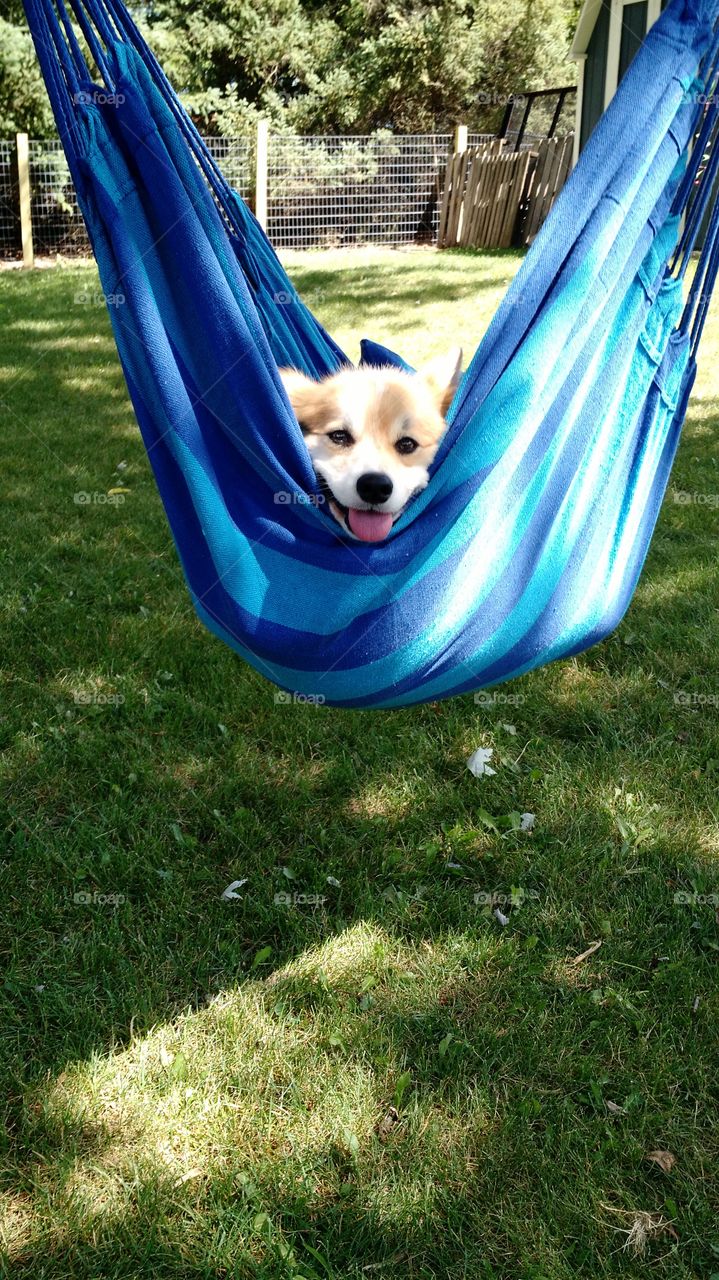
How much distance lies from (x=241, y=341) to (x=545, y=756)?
4.29ft

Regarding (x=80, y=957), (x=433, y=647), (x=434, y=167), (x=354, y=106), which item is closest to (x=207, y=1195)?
(x=80, y=957)

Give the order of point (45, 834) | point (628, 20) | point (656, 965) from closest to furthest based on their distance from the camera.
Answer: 1. point (656, 965)
2. point (45, 834)
3. point (628, 20)

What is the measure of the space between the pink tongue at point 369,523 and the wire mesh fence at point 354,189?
402 inches

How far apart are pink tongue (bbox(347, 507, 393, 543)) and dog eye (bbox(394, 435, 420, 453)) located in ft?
0.80

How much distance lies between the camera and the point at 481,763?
8.05 feet

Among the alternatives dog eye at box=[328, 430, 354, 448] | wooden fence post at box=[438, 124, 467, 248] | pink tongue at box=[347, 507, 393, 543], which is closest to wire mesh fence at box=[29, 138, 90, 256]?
wooden fence post at box=[438, 124, 467, 248]

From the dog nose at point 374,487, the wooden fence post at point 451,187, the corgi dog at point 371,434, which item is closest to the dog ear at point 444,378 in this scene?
the corgi dog at point 371,434

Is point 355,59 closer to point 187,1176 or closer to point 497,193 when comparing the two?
point 497,193

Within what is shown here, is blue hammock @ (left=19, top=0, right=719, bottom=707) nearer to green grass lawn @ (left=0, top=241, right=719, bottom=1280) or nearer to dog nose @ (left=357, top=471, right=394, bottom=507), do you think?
dog nose @ (left=357, top=471, right=394, bottom=507)

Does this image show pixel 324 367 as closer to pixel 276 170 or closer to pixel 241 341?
pixel 241 341

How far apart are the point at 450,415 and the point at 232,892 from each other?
106 cm

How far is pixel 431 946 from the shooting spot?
78.0 inches

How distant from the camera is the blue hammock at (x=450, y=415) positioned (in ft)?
5.22

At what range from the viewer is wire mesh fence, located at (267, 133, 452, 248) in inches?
445
